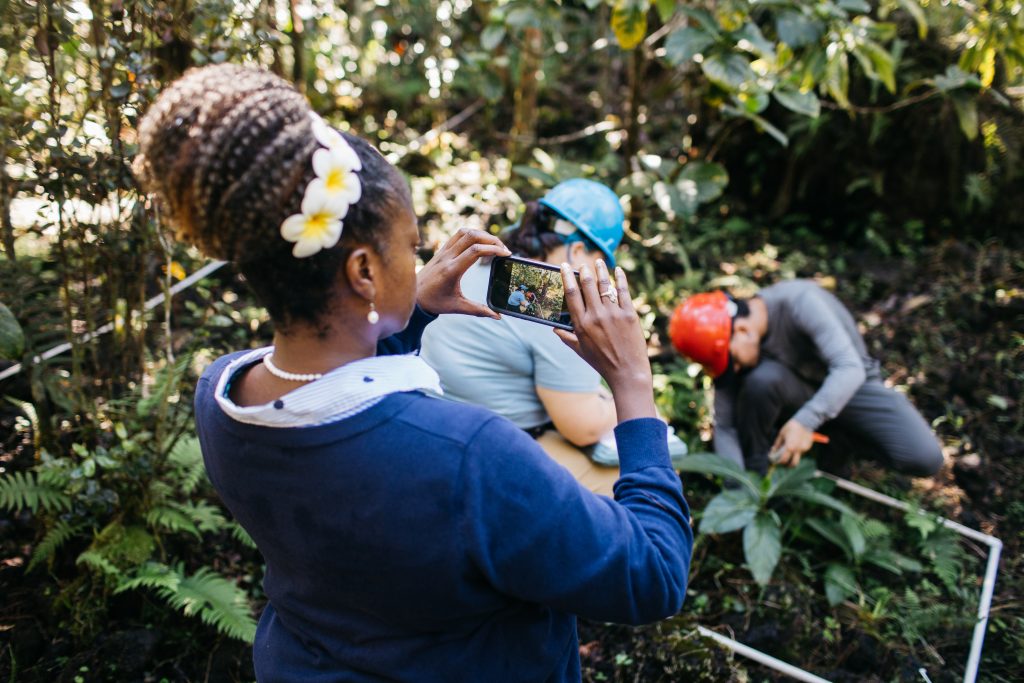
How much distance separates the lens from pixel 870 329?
5141 millimetres

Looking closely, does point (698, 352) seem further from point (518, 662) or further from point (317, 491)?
point (317, 491)

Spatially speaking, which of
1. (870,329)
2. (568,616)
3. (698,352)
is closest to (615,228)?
(698,352)

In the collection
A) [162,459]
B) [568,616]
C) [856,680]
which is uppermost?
[568,616]

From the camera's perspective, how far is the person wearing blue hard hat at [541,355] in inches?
109

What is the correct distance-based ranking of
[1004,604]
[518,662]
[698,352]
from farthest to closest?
1. [698,352]
2. [1004,604]
3. [518,662]

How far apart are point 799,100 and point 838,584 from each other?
2653 mm

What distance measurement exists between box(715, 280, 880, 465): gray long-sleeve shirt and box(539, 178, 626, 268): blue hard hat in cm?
151

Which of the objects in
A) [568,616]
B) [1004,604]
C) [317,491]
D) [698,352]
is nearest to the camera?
[317,491]

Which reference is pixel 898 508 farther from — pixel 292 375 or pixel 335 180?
pixel 335 180

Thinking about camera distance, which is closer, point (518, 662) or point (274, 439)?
point (274, 439)

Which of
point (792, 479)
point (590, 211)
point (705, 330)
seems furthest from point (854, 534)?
point (590, 211)

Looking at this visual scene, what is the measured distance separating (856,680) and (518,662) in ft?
7.67

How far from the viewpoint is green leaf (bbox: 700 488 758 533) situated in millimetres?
3466

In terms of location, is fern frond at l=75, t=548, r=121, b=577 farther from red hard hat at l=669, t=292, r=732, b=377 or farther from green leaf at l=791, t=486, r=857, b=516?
green leaf at l=791, t=486, r=857, b=516
